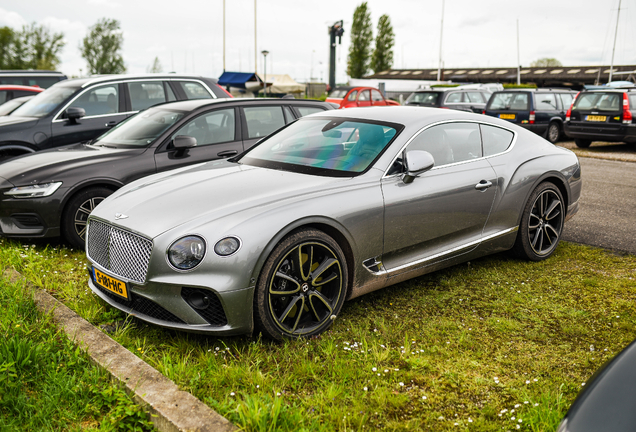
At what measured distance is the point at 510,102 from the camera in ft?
55.2

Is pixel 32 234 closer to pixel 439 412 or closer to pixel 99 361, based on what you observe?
pixel 99 361

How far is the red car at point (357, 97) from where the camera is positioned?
21938mm

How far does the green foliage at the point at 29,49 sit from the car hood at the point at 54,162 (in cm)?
5879

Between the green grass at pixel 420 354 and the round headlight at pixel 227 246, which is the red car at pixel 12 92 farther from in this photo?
the round headlight at pixel 227 246

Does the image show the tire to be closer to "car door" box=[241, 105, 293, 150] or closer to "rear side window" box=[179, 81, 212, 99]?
"rear side window" box=[179, 81, 212, 99]

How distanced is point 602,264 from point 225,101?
441 cm

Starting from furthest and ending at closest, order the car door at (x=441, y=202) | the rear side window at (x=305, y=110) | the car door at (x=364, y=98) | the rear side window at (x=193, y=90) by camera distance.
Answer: the car door at (x=364, y=98), the rear side window at (x=193, y=90), the rear side window at (x=305, y=110), the car door at (x=441, y=202)

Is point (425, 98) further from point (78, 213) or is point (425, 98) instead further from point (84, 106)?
point (78, 213)

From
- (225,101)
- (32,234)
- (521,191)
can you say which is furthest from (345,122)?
(32,234)

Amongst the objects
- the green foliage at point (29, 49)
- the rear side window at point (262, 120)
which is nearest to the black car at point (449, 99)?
the rear side window at point (262, 120)

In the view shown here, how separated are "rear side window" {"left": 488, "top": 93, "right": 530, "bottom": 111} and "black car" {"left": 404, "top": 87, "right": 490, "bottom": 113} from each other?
123cm

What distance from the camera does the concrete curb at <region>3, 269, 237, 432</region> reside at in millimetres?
2578

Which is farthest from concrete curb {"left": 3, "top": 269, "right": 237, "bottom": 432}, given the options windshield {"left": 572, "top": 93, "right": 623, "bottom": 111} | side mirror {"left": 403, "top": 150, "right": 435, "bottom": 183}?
windshield {"left": 572, "top": 93, "right": 623, "bottom": 111}

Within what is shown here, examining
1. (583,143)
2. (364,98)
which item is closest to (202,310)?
(583,143)
